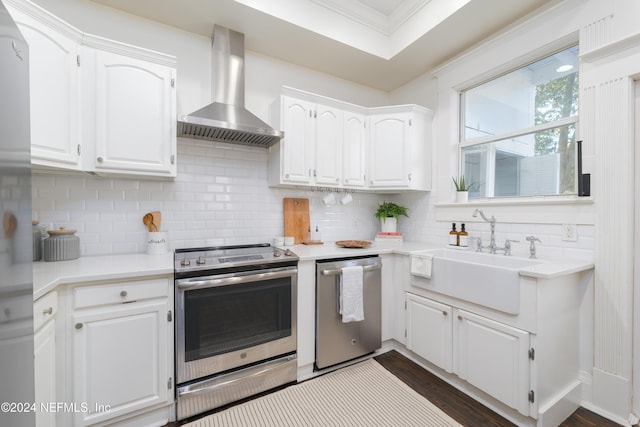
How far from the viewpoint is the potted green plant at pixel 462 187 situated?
2584mm

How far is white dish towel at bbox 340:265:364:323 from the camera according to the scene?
2.14 meters

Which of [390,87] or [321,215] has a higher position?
[390,87]

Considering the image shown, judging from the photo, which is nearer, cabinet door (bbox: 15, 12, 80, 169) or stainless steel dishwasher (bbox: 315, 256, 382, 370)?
cabinet door (bbox: 15, 12, 80, 169)

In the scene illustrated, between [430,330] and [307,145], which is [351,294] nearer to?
[430,330]

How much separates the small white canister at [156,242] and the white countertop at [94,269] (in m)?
0.10

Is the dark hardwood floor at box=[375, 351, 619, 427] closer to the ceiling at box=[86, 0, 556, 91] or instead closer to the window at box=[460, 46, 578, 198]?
the window at box=[460, 46, 578, 198]

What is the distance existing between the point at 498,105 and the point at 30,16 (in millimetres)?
3364

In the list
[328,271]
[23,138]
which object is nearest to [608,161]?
[328,271]

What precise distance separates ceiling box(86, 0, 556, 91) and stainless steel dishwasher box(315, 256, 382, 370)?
1.98m

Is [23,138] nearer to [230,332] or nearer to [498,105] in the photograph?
[230,332]

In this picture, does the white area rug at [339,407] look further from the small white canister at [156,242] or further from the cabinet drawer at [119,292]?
the small white canister at [156,242]

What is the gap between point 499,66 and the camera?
7.68 ft

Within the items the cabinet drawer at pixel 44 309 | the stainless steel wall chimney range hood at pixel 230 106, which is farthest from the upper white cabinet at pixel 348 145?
the cabinet drawer at pixel 44 309

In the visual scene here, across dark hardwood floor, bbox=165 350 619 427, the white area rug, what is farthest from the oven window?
dark hardwood floor, bbox=165 350 619 427
